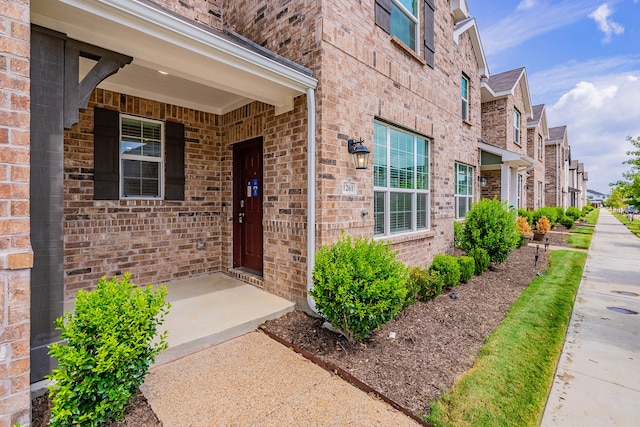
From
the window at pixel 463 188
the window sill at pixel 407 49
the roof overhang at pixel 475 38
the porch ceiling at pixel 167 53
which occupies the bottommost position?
the window at pixel 463 188

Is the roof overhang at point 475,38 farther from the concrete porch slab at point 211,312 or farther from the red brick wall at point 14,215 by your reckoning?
the red brick wall at point 14,215

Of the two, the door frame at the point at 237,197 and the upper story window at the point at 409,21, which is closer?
the upper story window at the point at 409,21

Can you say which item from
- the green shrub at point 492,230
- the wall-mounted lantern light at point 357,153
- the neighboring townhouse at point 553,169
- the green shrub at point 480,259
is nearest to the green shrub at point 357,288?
the wall-mounted lantern light at point 357,153

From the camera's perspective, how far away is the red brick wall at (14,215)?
207 cm

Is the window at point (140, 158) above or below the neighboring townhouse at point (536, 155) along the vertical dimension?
below

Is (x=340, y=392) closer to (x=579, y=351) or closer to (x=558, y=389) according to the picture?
(x=558, y=389)

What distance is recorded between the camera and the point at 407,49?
6.00 meters

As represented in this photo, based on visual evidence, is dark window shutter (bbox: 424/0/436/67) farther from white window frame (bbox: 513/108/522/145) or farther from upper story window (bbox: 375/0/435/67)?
white window frame (bbox: 513/108/522/145)

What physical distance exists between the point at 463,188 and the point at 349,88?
256 inches

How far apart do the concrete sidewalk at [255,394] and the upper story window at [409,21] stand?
18.1 ft

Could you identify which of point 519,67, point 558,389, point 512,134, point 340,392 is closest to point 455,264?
point 558,389

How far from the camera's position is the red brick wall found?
6.79 feet

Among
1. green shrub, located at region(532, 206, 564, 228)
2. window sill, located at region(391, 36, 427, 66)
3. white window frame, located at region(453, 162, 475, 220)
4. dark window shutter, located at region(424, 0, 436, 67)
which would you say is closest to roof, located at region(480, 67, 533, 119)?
white window frame, located at region(453, 162, 475, 220)

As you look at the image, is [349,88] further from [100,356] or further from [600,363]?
[600,363]
